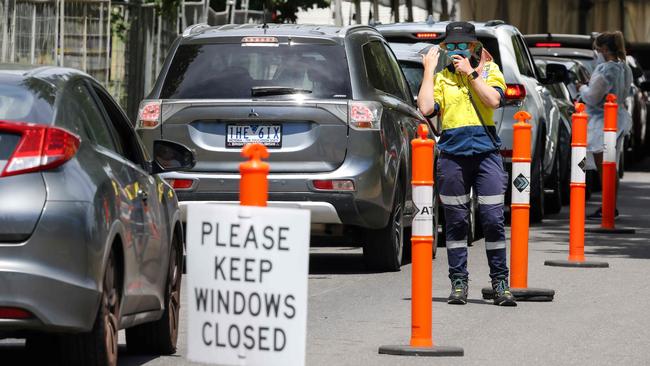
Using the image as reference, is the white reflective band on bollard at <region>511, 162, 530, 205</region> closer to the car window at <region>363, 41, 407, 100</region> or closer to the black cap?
the black cap

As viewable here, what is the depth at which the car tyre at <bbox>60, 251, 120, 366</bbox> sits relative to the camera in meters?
7.79

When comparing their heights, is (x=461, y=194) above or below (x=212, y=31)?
below

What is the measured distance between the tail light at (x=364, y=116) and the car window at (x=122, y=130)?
13.3 feet

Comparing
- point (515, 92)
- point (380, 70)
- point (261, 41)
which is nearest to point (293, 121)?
point (261, 41)

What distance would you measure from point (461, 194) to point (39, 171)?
4.52 metres

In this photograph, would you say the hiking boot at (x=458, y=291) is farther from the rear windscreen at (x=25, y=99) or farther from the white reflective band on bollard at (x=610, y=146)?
the white reflective band on bollard at (x=610, y=146)

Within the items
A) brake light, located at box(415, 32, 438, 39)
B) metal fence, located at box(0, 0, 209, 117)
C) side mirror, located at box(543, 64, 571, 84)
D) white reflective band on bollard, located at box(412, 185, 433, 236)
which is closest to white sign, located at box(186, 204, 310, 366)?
white reflective band on bollard, located at box(412, 185, 433, 236)

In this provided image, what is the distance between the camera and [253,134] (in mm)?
13164

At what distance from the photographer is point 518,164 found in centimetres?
1176

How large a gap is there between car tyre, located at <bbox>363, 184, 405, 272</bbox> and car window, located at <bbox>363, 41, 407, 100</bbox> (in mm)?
816

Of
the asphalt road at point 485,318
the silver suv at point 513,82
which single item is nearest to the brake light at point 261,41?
the asphalt road at point 485,318

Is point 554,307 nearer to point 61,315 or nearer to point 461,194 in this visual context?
point 461,194

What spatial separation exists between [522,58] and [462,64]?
6932mm

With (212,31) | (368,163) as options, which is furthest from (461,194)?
(212,31)
